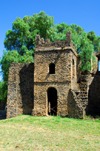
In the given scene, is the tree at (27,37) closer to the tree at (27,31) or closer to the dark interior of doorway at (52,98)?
the tree at (27,31)

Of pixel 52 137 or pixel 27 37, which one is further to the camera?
pixel 27 37

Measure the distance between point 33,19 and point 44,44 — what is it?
Result: 34.8ft

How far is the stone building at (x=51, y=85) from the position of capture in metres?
15.8

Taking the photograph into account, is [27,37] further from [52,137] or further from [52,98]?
[52,137]

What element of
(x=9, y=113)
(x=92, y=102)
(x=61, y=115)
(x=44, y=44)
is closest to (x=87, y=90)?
(x=92, y=102)

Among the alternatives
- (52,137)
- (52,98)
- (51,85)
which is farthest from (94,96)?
(52,137)

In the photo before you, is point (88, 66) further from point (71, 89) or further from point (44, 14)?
point (44, 14)

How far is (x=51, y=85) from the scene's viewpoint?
16.3m

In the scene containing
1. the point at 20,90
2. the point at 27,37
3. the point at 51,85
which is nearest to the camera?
the point at 51,85

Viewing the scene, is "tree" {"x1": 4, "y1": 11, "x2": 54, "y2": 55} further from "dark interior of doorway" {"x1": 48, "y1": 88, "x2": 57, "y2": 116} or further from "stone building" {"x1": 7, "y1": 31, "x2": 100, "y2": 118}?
"dark interior of doorway" {"x1": 48, "y1": 88, "x2": 57, "y2": 116}

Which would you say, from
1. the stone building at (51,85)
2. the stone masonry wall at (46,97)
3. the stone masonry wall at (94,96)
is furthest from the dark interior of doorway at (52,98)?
the stone masonry wall at (94,96)

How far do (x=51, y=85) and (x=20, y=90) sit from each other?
3.60 meters

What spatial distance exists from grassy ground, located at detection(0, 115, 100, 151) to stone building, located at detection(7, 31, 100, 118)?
105 inches

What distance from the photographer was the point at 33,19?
26094mm
